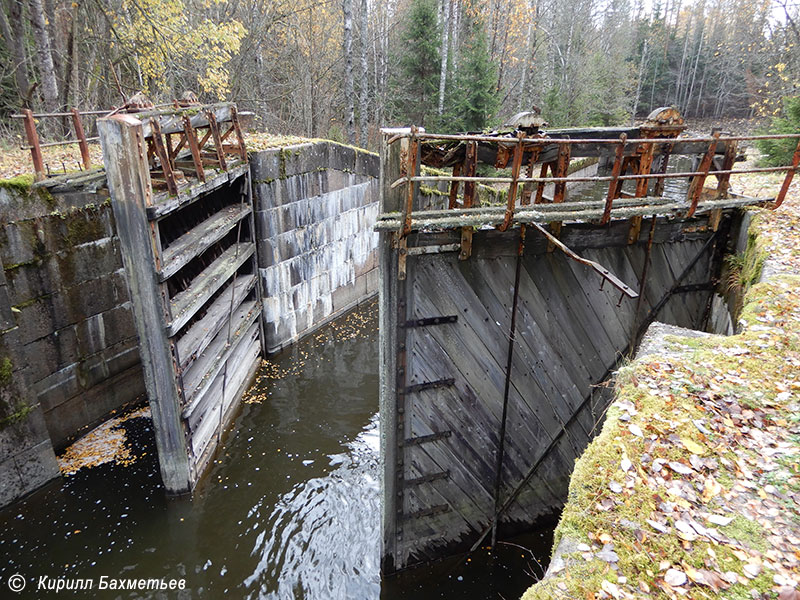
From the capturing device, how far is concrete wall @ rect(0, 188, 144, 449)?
704 cm

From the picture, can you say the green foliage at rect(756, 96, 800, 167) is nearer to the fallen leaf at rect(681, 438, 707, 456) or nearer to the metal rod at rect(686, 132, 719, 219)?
the metal rod at rect(686, 132, 719, 219)

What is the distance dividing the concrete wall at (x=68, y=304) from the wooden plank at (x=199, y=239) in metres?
1.41

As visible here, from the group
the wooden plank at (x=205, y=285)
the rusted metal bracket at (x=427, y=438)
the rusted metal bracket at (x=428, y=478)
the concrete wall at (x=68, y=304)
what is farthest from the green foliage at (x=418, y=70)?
the rusted metal bracket at (x=428, y=478)

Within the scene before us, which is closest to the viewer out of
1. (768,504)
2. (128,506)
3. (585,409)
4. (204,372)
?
(768,504)

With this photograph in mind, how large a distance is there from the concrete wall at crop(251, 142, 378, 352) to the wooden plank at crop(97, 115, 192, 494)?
4398mm

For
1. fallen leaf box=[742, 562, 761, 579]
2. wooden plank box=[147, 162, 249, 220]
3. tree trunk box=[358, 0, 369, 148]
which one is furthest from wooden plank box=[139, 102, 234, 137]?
tree trunk box=[358, 0, 369, 148]

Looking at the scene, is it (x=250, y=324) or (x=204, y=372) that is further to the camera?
(x=250, y=324)

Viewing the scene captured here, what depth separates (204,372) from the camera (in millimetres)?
8062

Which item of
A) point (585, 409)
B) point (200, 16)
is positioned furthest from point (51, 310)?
point (200, 16)

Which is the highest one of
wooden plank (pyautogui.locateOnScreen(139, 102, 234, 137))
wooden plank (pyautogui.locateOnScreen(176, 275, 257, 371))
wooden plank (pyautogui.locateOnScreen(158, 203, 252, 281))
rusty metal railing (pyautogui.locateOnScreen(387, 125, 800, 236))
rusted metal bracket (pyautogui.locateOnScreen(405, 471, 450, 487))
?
wooden plank (pyautogui.locateOnScreen(139, 102, 234, 137))

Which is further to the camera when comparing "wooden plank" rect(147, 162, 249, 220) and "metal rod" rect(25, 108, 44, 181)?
"metal rod" rect(25, 108, 44, 181)

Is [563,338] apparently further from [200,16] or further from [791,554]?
[200,16]

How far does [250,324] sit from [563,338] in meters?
6.62

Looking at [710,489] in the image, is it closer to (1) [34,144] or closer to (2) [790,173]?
(2) [790,173]
